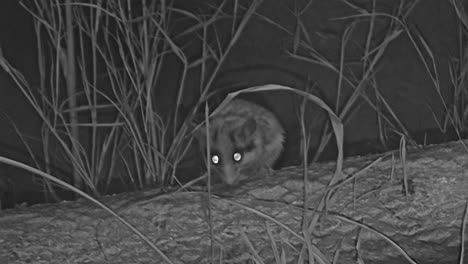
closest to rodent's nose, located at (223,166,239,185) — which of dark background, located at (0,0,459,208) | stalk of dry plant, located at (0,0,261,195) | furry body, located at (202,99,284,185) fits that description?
furry body, located at (202,99,284,185)

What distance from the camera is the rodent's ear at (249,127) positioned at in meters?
2.26

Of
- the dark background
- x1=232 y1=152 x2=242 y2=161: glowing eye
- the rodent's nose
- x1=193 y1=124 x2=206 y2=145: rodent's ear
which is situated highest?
the dark background

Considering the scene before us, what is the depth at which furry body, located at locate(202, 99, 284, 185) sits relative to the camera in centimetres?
222

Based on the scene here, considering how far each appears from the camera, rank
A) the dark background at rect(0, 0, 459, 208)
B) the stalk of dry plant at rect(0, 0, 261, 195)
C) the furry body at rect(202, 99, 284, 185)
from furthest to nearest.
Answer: the dark background at rect(0, 0, 459, 208) < the furry body at rect(202, 99, 284, 185) < the stalk of dry plant at rect(0, 0, 261, 195)

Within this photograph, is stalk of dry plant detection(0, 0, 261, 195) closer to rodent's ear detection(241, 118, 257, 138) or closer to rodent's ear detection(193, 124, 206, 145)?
rodent's ear detection(193, 124, 206, 145)

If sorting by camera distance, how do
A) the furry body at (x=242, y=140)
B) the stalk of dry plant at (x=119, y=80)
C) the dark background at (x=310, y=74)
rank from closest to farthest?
1. the stalk of dry plant at (x=119, y=80)
2. the furry body at (x=242, y=140)
3. the dark background at (x=310, y=74)

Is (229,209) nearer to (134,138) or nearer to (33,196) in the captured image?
(134,138)

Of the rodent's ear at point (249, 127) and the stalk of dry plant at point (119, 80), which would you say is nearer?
the stalk of dry plant at point (119, 80)

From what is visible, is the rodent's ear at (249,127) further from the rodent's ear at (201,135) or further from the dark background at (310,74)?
the dark background at (310,74)

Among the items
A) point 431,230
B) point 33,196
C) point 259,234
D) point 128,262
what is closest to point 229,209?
point 259,234

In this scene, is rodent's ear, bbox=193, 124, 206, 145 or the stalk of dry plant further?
rodent's ear, bbox=193, 124, 206, 145

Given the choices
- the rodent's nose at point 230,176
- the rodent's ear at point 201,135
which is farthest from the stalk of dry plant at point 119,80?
the rodent's nose at point 230,176

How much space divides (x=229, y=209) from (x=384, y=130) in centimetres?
83

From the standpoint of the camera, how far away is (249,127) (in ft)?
7.45
